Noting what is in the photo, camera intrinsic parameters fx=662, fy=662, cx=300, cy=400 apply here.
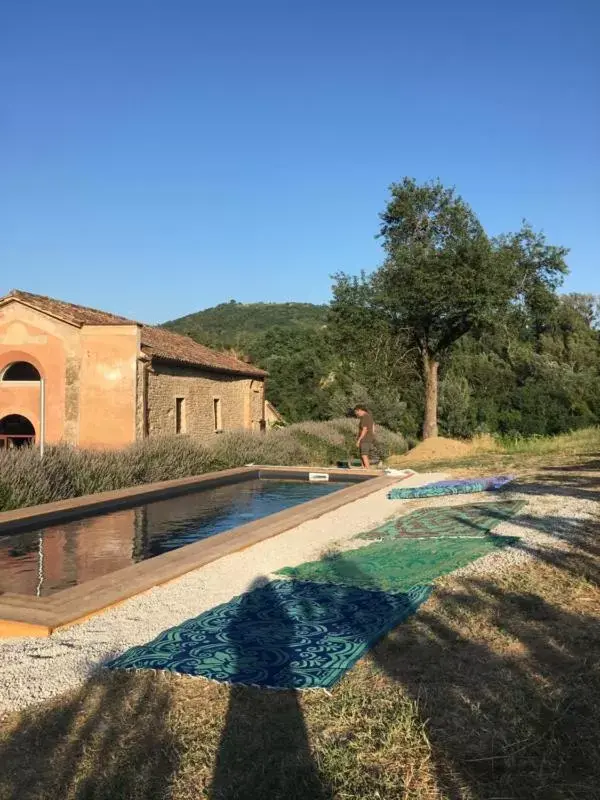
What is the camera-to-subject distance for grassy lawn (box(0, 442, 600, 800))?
101 inches

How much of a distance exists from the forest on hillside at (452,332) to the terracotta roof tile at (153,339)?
4295mm

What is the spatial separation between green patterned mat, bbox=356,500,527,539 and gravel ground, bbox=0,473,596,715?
220mm

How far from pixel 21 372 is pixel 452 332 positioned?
14416mm

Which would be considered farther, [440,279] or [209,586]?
[440,279]

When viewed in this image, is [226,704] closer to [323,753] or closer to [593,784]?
[323,753]

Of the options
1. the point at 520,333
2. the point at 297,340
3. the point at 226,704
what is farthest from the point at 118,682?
the point at 297,340

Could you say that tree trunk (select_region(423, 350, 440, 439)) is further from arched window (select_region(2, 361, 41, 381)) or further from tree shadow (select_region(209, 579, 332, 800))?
tree shadow (select_region(209, 579, 332, 800))

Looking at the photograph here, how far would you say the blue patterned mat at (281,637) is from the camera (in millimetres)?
3566

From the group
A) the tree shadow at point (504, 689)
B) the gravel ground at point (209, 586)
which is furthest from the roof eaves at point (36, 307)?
the tree shadow at point (504, 689)

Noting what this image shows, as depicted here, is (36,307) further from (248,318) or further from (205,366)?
(248,318)

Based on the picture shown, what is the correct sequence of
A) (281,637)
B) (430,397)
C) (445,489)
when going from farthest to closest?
1. (430,397)
2. (445,489)
3. (281,637)

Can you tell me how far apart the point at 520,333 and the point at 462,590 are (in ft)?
68.4

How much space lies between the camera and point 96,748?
2889mm

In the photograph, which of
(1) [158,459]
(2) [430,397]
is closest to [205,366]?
(2) [430,397]
